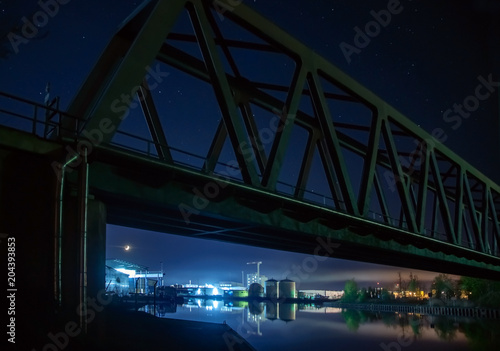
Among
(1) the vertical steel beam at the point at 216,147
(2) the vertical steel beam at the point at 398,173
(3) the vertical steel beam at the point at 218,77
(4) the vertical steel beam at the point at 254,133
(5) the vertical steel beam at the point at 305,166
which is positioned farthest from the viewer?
(2) the vertical steel beam at the point at 398,173

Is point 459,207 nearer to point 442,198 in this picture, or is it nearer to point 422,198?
point 442,198

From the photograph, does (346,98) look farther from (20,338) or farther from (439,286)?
(439,286)

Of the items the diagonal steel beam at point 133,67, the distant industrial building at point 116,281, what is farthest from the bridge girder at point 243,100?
the distant industrial building at point 116,281

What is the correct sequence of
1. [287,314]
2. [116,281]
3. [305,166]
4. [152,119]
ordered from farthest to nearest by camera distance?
[287,314], [116,281], [305,166], [152,119]

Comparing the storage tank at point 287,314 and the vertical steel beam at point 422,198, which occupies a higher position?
the vertical steel beam at point 422,198

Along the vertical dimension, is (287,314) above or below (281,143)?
below

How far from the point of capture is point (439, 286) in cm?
18100

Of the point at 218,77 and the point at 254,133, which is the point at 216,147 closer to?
the point at 254,133

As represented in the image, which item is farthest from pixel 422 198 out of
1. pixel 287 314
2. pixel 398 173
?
pixel 287 314

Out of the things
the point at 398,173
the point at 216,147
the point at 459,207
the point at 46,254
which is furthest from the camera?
the point at 459,207

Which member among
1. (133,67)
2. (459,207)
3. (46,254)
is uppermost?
(133,67)

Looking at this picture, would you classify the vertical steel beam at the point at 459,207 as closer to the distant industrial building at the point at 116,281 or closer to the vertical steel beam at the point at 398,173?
the vertical steel beam at the point at 398,173

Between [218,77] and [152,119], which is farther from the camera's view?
[152,119]

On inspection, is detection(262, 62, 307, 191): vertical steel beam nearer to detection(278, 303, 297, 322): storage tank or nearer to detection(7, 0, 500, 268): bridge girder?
detection(7, 0, 500, 268): bridge girder
